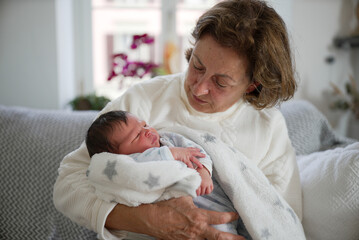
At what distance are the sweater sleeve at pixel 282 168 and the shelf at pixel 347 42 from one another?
2120 mm

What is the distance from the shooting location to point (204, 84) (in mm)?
1101

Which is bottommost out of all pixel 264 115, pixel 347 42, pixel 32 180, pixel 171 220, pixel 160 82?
pixel 32 180

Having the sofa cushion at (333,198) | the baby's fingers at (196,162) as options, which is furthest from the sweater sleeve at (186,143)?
the sofa cushion at (333,198)

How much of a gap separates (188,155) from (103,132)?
0.91 ft

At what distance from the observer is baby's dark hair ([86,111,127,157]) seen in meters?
0.95

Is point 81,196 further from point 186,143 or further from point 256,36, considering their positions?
point 256,36

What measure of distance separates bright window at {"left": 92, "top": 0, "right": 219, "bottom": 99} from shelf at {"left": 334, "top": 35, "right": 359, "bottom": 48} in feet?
4.32

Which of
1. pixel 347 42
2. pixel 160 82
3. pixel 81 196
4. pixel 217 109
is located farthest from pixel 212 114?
pixel 347 42

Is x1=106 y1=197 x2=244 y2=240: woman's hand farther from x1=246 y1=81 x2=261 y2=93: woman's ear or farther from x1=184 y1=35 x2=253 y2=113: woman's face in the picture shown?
x1=246 y1=81 x2=261 y2=93: woman's ear

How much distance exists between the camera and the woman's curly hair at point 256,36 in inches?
42.1

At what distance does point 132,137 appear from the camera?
961mm

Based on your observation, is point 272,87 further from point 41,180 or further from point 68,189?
point 41,180

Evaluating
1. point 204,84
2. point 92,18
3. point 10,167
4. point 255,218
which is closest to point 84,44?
point 92,18

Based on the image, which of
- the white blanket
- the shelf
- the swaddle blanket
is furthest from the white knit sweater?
the shelf
